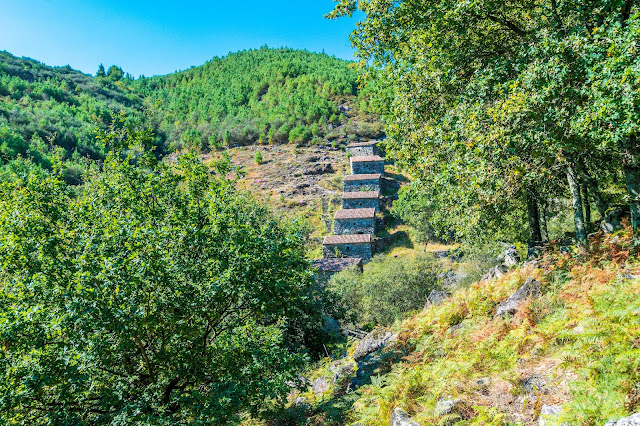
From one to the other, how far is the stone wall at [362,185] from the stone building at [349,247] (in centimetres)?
1857

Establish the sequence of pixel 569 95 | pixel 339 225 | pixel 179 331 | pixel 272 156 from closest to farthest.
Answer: pixel 569 95 < pixel 179 331 < pixel 339 225 < pixel 272 156

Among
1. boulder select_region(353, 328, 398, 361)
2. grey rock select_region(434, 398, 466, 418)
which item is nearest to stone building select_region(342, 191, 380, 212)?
boulder select_region(353, 328, 398, 361)

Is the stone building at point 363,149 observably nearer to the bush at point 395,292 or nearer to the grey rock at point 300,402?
the bush at point 395,292

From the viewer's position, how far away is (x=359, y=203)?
72.8 meters

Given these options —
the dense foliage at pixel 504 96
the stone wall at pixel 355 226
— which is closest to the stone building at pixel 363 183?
the stone wall at pixel 355 226

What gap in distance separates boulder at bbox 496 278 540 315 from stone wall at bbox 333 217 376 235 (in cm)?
5575

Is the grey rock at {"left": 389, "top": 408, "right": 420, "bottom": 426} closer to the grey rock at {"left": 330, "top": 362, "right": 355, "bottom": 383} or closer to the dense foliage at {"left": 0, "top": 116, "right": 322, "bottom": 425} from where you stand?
the dense foliage at {"left": 0, "top": 116, "right": 322, "bottom": 425}

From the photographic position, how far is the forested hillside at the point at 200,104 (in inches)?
3944

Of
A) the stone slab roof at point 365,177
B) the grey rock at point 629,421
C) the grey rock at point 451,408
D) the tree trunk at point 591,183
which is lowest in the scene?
the grey rock at point 451,408

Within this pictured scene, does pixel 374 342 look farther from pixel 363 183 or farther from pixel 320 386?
pixel 363 183

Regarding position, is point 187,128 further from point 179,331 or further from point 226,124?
point 179,331

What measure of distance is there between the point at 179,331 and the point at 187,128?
142m

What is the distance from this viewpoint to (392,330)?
1373 centimetres

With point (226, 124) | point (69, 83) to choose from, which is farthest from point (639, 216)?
point (69, 83)
